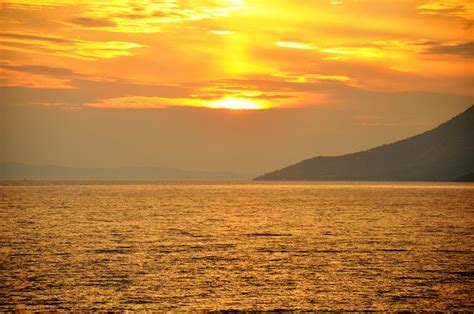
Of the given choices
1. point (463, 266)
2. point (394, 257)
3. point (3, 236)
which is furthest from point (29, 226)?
point (463, 266)

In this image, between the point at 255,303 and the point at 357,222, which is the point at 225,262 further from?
the point at 357,222

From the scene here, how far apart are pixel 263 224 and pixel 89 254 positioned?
66.6 meters

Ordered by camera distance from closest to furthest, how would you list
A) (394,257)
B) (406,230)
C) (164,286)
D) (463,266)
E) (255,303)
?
1. (255,303)
2. (164,286)
3. (463,266)
4. (394,257)
5. (406,230)

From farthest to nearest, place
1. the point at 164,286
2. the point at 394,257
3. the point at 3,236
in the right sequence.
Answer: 1. the point at 3,236
2. the point at 394,257
3. the point at 164,286

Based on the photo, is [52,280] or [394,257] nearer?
[52,280]

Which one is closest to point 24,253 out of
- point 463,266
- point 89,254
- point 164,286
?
point 89,254

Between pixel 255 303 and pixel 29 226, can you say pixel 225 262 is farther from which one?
pixel 29 226

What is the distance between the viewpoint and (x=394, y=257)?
90.8 metres

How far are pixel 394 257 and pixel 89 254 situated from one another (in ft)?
130

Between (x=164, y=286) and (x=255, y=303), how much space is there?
11.1 metres

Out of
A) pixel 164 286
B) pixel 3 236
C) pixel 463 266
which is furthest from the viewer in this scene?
pixel 3 236

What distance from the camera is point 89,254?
92250mm

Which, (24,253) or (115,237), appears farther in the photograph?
(115,237)

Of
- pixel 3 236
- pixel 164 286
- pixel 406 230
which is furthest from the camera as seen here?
pixel 406 230
